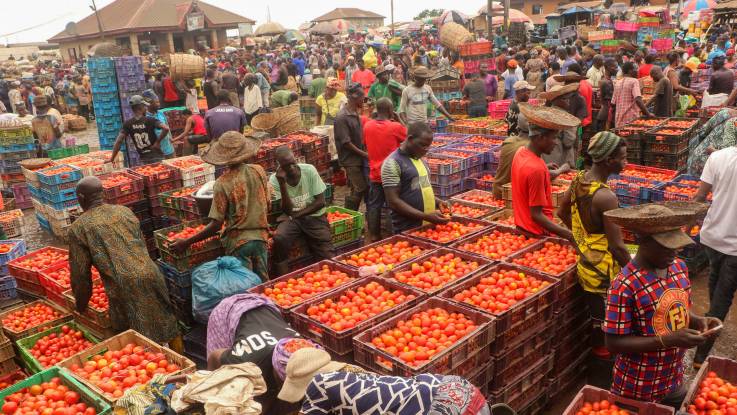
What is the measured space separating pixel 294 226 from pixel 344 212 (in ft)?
4.58

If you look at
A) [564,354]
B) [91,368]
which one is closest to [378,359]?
[564,354]

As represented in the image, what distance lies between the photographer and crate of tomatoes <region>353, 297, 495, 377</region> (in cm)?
380

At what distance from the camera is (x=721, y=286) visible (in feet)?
16.6

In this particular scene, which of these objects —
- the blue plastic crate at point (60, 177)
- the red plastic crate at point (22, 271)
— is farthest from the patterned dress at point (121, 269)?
the blue plastic crate at point (60, 177)

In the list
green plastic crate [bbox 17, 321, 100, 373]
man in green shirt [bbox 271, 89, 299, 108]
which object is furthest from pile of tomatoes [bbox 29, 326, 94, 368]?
man in green shirt [bbox 271, 89, 299, 108]

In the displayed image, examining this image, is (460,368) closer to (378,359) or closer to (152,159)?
(378,359)

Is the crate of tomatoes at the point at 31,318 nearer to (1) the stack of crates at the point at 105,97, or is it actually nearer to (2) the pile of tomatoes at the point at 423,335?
(2) the pile of tomatoes at the point at 423,335

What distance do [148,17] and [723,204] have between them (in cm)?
4138

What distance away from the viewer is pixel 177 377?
145 inches

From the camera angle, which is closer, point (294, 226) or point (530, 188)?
point (530, 188)

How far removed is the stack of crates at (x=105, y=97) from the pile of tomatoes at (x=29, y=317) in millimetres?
8656

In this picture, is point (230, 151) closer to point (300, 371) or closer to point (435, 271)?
point (435, 271)

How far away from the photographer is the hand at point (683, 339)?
325 centimetres

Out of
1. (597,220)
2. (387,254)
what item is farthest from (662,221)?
(387,254)
